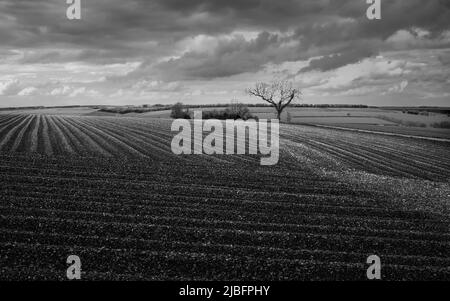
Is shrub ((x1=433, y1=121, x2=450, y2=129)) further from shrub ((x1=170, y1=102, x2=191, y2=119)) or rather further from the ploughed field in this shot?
the ploughed field

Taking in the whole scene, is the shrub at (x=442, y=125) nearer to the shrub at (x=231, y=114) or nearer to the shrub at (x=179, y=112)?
the shrub at (x=231, y=114)

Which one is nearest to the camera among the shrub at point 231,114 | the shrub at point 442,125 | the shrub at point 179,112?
the shrub at point 442,125

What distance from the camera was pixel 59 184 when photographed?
705 inches

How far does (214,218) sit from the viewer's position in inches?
555

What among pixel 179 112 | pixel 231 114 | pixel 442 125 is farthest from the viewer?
pixel 179 112

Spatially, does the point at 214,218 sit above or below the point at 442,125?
below

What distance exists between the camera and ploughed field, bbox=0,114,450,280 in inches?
407

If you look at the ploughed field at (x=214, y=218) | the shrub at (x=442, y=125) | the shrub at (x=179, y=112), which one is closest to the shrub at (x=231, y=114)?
the shrub at (x=179, y=112)

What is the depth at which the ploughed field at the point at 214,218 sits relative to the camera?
1034 centimetres

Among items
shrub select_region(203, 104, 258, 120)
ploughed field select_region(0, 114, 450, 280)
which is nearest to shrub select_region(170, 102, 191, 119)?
shrub select_region(203, 104, 258, 120)

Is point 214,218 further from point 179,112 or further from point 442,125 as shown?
point 179,112

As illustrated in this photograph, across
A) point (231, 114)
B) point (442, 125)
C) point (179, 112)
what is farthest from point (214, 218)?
point (179, 112)

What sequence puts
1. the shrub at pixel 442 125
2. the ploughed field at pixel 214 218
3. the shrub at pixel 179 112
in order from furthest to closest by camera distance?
the shrub at pixel 179 112 → the shrub at pixel 442 125 → the ploughed field at pixel 214 218
